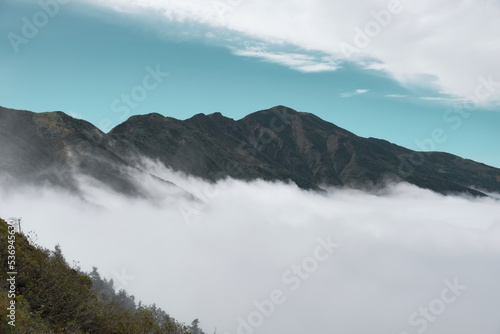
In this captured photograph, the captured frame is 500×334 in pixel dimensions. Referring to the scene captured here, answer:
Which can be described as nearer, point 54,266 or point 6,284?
point 6,284

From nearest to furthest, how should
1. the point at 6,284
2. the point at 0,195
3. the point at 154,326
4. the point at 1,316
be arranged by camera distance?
the point at 1,316 → the point at 6,284 → the point at 154,326 → the point at 0,195

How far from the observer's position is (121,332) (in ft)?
55.5

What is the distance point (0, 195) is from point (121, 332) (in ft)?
745

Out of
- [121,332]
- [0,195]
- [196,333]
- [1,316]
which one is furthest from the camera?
[0,195]

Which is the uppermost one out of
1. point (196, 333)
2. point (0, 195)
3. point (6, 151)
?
point (6, 151)

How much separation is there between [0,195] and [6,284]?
225339mm

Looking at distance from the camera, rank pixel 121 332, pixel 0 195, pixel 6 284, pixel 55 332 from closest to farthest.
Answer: pixel 55 332
pixel 6 284
pixel 121 332
pixel 0 195

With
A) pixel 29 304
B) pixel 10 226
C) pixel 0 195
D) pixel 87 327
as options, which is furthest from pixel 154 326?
pixel 0 195

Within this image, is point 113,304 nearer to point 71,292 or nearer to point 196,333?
point 71,292

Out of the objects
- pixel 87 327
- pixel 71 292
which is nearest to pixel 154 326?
pixel 87 327

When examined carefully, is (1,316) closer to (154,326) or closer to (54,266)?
(54,266)

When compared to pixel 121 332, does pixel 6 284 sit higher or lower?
higher

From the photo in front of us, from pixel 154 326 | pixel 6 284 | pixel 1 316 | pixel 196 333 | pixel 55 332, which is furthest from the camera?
pixel 196 333

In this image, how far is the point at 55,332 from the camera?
14250 millimetres
